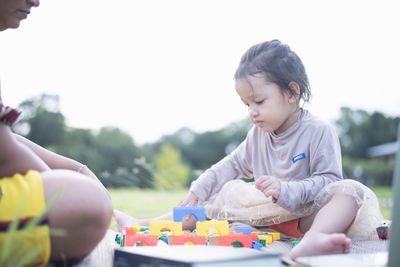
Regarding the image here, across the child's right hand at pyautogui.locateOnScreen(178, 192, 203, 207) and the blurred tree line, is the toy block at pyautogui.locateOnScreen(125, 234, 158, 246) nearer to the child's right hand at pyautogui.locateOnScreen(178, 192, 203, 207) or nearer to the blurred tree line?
the child's right hand at pyautogui.locateOnScreen(178, 192, 203, 207)

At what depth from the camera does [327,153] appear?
1637mm

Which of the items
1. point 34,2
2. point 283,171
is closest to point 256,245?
point 283,171

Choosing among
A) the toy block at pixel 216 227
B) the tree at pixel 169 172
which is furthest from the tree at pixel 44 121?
the toy block at pixel 216 227

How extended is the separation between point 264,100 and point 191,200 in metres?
0.59

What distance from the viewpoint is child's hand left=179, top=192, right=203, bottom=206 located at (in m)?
1.91

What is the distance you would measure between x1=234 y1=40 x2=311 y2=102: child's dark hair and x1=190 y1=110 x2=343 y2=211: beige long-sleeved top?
0.16 metres

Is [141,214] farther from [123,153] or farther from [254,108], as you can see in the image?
[123,153]

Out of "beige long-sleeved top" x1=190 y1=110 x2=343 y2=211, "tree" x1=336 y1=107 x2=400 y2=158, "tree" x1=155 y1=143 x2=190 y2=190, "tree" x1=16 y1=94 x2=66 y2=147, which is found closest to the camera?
"beige long-sleeved top" x1=190 y1=110 x2=343 y2=211

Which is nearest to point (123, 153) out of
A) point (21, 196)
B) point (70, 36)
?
point (70, 36)

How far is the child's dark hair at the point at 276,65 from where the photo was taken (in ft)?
5.75

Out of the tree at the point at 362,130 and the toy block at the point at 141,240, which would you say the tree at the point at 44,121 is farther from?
the tree at the point at 362,130


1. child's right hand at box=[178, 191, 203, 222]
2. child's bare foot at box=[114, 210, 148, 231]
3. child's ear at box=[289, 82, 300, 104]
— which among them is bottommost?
child's bare foot at box=[114, 210, 148, 231]

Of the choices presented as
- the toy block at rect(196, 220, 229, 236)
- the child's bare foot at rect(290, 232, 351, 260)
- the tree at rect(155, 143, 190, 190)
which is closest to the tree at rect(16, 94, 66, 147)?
the tree at rect(155, 143, 190, 190)

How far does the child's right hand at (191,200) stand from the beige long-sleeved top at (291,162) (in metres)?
0.02
